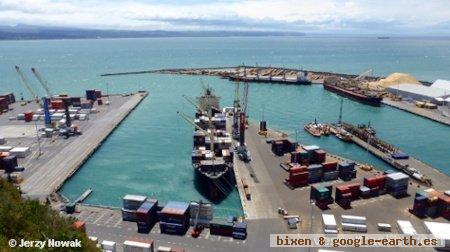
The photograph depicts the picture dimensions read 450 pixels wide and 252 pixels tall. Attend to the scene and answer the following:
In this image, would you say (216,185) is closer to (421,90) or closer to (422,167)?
(422,167)

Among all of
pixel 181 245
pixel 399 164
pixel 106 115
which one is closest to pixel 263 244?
pixel 181 245

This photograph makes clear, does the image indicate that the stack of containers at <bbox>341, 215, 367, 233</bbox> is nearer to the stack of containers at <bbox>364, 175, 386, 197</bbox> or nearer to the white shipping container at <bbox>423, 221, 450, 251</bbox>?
the white shipping container at <bbox>423, 221, 450, 251</bbox>

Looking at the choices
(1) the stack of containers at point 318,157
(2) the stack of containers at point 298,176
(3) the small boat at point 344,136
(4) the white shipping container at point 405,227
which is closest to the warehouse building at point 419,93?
(3) the small boat at point 344,136

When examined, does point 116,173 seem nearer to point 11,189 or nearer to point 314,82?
point 11,189

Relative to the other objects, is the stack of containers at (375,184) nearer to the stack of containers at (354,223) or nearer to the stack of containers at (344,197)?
the stack of containers at (344,197)

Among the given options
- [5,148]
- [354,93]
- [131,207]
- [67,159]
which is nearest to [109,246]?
[131,207]
